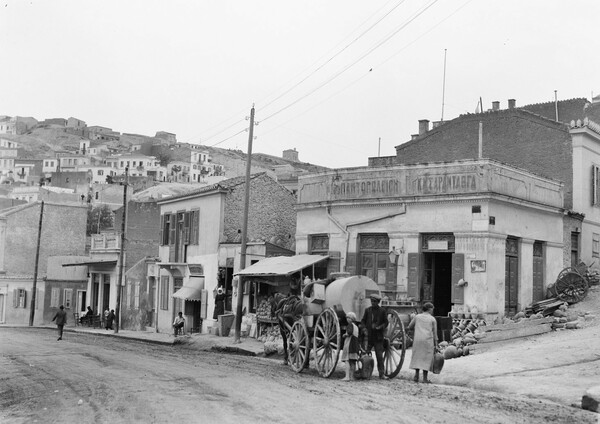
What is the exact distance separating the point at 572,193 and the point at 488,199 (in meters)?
7.54

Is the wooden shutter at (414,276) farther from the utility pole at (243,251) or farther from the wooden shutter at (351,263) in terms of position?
the utility pole at (243,251)

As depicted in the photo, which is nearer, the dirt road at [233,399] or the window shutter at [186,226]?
the dirt road at [233,399]

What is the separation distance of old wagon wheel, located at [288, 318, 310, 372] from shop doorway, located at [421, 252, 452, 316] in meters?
8.06

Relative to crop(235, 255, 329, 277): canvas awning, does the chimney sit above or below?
above

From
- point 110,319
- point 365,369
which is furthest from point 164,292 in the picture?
point 365,369

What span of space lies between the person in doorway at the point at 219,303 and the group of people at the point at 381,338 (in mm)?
15793

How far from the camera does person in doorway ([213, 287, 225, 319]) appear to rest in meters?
31.0

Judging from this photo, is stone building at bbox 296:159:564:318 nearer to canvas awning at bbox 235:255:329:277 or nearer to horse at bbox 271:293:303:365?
canvas awning at bbox 235:255:329:277

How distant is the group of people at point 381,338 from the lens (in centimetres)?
1502

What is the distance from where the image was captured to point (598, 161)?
30281 mm

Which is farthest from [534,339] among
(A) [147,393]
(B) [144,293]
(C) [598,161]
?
(B) [144,293]

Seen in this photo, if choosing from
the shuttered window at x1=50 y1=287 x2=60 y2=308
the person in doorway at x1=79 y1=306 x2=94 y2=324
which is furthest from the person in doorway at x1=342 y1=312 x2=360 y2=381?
the shuttered window at x1=50 y1=287 x2=60 y2=308

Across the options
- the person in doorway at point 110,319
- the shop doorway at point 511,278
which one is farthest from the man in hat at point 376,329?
the person in doorway at point 110,319

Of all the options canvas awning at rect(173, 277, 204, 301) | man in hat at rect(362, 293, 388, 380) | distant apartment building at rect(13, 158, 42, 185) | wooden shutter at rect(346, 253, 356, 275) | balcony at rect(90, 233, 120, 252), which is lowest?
man in hat at rect(362, 293, 388, 380)
